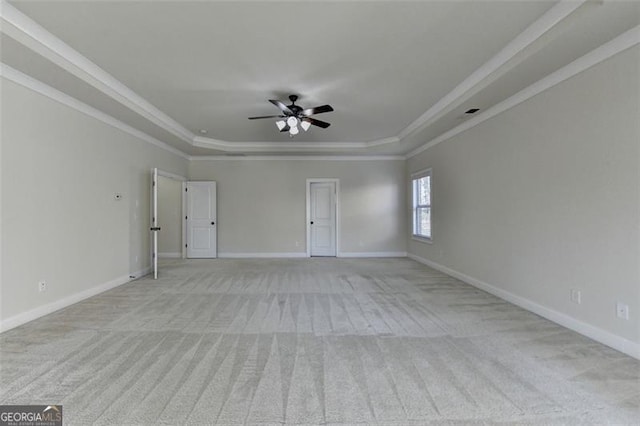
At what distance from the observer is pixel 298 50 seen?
2.92m

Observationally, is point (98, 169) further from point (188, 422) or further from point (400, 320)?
point (400, 320)

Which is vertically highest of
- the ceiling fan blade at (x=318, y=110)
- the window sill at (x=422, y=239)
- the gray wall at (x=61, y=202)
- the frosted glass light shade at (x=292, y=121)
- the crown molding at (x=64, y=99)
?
the crown molding at (x=64, y=99)

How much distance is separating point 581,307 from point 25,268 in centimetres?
551

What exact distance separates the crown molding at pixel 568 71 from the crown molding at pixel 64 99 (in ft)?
17.5

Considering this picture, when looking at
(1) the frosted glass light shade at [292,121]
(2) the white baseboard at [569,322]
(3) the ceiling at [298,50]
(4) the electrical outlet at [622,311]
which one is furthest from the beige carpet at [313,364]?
(3) the ceiling at [298,50]

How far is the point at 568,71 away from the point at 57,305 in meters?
5.98

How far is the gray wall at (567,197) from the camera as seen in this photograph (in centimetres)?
244

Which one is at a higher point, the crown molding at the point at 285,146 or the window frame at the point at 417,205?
the crown molding at the point at 285,146

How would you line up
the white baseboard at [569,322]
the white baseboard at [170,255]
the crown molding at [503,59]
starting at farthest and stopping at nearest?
the white baseboard at [170,255], the white baseboard at [569,322], the crown molding at [503,59]

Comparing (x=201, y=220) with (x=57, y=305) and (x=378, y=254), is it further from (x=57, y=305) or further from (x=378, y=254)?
(x=378, y=254)

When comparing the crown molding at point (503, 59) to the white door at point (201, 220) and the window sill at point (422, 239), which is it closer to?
the window sill at point (422, 239)

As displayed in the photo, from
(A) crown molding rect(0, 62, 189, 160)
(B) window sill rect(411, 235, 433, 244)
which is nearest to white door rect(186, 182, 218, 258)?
(A) crown molding rect(0, 62, 189, 160)

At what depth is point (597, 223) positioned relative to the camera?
105 inches

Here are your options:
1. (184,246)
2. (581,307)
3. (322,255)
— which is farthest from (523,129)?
(184,246)
